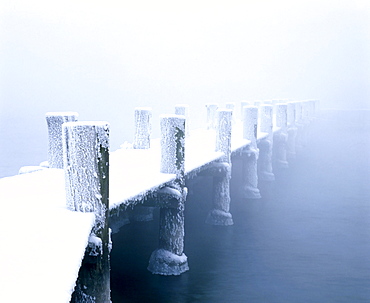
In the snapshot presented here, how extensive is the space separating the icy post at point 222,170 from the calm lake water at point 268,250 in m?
0.33

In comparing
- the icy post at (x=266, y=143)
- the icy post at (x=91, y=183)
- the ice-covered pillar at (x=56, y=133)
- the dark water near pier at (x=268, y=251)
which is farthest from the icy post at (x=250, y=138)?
the icy post at (x=91, y=183)

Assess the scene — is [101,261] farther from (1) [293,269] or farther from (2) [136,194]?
(1) [293,269]

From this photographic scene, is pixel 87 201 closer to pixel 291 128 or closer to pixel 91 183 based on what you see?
pixel 91 183

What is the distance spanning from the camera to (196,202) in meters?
15.1

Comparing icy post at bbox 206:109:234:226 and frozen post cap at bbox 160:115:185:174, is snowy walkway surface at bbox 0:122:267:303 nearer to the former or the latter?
frozen post cap at bbox 160:115:185:174

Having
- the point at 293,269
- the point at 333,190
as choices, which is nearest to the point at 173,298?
the point at 293,269

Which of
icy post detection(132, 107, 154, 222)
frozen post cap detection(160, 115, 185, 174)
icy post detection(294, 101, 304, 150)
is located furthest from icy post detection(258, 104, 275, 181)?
frozen post cap detection(160, 115, 185, 174)

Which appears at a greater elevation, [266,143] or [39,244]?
[39,244]

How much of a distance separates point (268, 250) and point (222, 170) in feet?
6.39

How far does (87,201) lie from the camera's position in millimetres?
4703

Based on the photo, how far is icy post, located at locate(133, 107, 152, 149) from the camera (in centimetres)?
1059

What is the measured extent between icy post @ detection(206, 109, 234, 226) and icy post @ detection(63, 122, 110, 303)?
21.7 ft

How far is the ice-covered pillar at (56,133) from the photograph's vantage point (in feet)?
23.8

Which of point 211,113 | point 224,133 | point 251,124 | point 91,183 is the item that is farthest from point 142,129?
point 211,113
